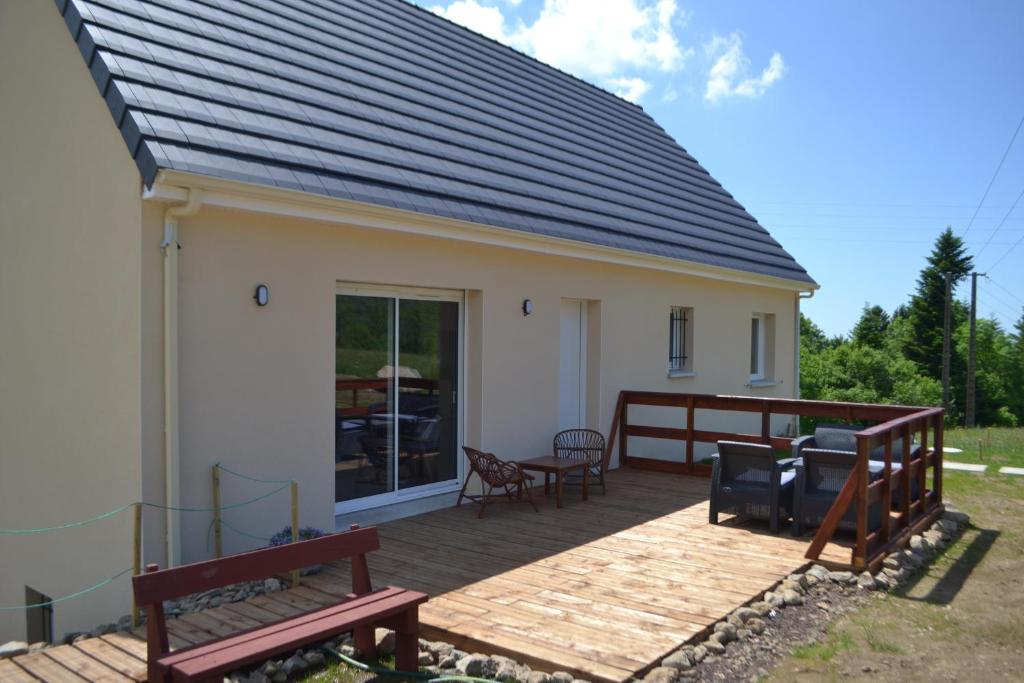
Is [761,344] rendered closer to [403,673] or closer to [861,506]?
[861,506]

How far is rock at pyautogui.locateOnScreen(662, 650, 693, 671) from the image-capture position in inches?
189

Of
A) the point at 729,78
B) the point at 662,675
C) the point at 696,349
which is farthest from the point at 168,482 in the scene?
the point at 729,78

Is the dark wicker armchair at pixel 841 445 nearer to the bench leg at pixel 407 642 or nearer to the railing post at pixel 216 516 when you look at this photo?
the bench leg at pixel 407 642

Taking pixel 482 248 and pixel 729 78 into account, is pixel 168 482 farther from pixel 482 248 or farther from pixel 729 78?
pixel 729 78

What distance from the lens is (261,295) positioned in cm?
698

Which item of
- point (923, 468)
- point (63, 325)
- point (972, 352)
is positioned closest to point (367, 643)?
point (63, 325)

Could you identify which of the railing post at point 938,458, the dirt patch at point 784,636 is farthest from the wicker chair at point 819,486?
the railing post at point 938,458

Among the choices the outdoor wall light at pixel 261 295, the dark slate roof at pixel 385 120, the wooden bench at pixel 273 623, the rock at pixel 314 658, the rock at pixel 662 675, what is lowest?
the rock at pixel 314 658

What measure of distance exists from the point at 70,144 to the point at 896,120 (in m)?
19.0

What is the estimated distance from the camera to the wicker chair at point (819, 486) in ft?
25.1

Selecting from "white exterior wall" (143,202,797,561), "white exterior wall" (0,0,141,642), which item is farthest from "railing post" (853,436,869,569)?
"white exterior wall" (0,0,141,642)

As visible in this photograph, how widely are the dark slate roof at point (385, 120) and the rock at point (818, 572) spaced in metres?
4.83

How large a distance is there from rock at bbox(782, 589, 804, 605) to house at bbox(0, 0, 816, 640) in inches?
162

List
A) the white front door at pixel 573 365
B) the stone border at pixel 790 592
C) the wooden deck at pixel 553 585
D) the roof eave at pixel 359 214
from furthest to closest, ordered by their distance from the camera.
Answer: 1. the white front door at pixel 573 365
2. the roof eave at pixel 359 214
3. the wooden deck at pixel 553 585
4. the stone border at pixel 790 592
